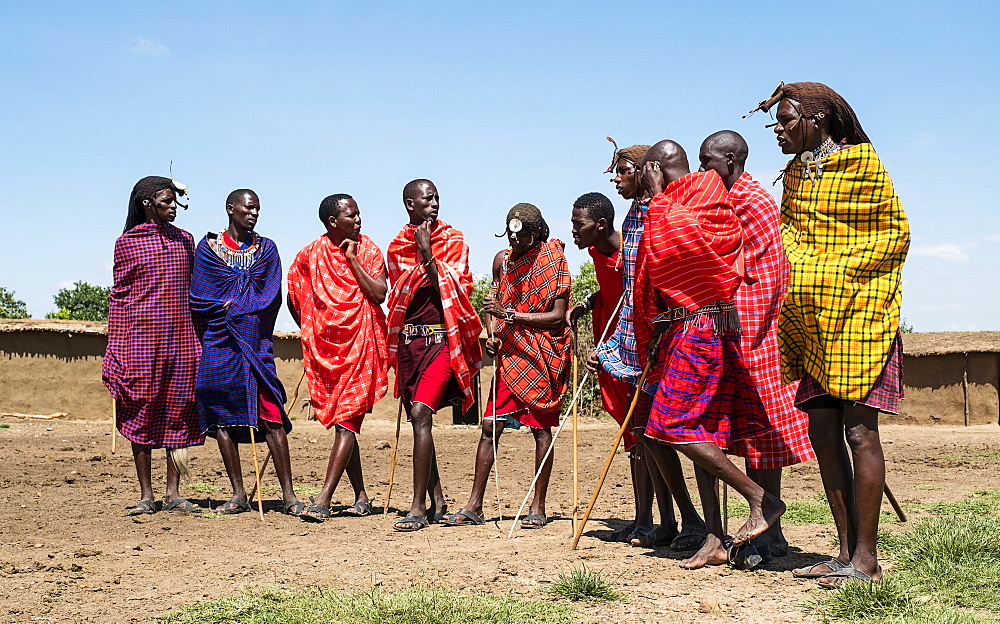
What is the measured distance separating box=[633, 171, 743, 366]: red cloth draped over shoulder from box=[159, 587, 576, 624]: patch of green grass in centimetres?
166

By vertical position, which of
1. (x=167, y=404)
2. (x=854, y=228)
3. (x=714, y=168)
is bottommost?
(x=167, y=404)

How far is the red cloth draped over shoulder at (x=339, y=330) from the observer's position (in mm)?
7246

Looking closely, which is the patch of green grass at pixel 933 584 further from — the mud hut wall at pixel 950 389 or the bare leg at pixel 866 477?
the mud hut wall at pixel 950 389

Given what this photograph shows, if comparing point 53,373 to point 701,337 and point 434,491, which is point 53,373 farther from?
point 701,337

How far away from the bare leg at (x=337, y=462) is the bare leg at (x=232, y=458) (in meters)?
0.86

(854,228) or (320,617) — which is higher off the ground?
(854,228)

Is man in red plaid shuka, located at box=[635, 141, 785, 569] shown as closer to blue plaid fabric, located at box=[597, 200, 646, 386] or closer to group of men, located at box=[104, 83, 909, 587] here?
group of men, located at box=[104, 83, 909, 587]

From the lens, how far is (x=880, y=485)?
14.1ft

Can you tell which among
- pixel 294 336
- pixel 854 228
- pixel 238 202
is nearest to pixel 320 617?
pixel 854 228

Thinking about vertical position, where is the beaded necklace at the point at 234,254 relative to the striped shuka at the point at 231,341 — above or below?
above

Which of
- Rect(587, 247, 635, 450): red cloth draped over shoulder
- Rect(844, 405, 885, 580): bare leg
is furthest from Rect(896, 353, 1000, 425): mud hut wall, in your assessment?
Rect(844, 405, 885, 580): bare leg

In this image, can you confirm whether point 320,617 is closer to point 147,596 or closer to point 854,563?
point 147,596

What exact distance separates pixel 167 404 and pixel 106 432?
789 cm

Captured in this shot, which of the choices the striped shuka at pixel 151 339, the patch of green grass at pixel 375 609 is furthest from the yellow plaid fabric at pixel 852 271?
the striped shuka at pixel 151 339
